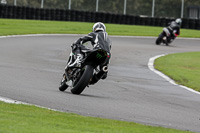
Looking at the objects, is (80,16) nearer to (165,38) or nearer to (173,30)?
(173,30)

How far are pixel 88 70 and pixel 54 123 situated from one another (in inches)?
143

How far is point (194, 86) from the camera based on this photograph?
13.7m

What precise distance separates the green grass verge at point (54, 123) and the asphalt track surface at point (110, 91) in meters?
0.57

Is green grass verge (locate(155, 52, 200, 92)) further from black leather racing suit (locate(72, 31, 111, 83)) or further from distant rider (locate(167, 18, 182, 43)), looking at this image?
distant rider (locate(167, 18, 182, 43))

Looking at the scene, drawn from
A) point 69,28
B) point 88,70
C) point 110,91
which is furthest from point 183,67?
point 69,28

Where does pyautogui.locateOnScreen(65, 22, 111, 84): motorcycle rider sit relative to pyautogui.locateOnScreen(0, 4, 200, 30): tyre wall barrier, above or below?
below

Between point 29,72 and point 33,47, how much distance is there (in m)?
8.32

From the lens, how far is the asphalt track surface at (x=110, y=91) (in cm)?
842

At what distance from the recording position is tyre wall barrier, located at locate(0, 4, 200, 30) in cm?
3553

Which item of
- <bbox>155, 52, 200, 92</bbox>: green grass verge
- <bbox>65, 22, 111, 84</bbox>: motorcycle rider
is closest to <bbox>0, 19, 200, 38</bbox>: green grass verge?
<bbox>155, 52, 200, 92</bbox>: green grass verge

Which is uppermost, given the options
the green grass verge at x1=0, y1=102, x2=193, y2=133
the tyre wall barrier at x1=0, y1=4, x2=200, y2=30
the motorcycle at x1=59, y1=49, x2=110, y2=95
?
the tyre wall barrier at x1=0, y1=4, x2=200, y2=30

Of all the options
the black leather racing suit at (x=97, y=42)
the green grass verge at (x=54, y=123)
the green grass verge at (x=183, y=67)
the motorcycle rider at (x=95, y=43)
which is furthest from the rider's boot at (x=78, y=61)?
the green grass verge at (x=183, y=67)

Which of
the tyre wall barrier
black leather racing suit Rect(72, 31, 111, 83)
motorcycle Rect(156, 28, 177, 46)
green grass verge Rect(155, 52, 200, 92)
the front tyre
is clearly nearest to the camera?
the front tyre

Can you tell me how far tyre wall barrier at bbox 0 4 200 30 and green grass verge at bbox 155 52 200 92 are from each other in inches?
567
